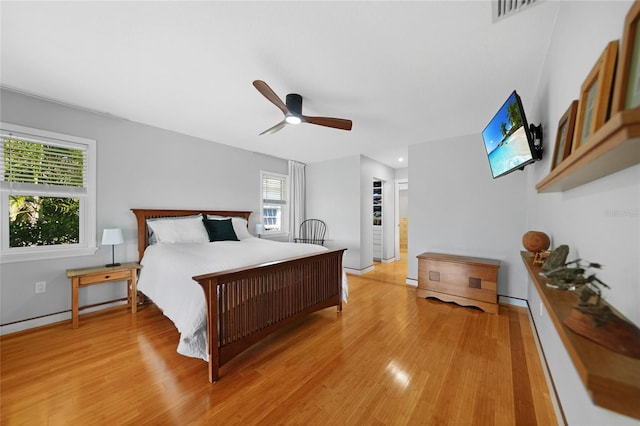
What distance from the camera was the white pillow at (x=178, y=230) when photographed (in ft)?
10.7

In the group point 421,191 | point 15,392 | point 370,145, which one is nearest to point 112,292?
point 15,392

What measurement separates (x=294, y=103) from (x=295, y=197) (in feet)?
10.7

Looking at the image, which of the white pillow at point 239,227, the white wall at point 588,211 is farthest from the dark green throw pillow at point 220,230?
the white wall at point 588,211

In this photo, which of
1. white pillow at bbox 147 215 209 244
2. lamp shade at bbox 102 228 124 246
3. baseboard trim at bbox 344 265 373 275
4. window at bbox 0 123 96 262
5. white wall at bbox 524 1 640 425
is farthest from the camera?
baseboard trim at bbox 344 265 373 275

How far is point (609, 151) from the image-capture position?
0.60m

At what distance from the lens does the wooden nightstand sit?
2.67m

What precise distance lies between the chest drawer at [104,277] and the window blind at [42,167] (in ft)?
3.32

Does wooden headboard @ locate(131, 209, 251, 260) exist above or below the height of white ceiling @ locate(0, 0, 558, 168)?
below

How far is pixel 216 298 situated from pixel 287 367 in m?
0.82

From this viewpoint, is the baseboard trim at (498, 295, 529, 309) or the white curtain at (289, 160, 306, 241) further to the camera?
the white curtain at (289, 160, 306, 241)

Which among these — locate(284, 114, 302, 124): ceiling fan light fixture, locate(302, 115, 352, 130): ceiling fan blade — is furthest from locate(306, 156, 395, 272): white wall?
locate(284, 114, 302, 124): ceiling fan light fixture

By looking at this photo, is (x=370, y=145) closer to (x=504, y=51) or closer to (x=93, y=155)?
(x=504, y=51)

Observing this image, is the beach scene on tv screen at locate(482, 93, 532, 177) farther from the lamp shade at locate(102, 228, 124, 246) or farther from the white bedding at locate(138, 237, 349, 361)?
the lamp shade at locate(102, 228, 124, 246)

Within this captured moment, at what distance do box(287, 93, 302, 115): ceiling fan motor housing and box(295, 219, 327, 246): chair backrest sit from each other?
3.31 meters
